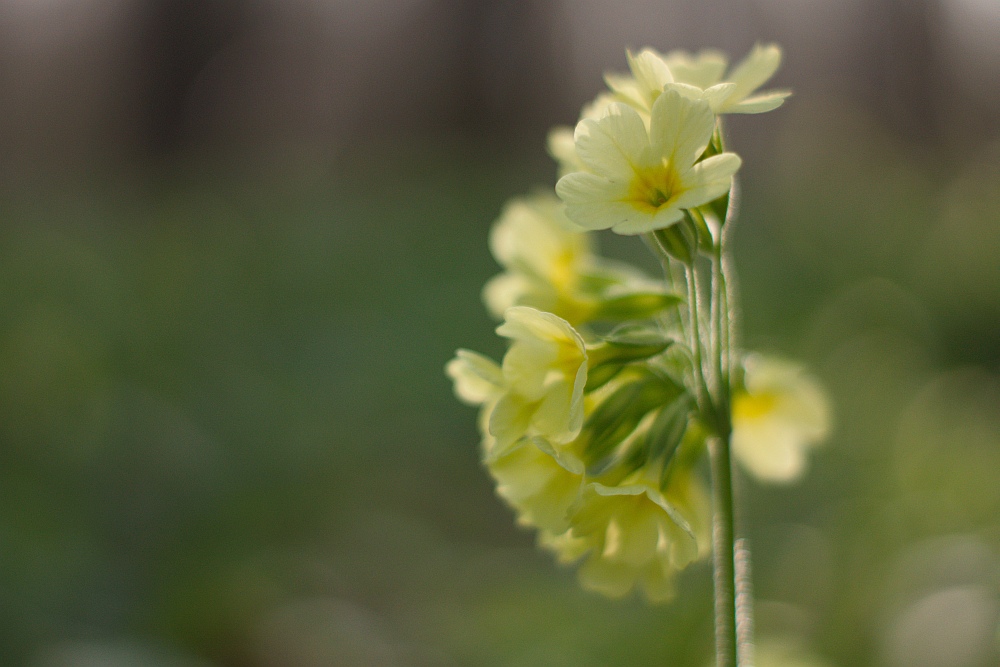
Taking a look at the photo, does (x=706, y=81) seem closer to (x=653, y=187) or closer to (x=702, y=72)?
(x=702, y=72)

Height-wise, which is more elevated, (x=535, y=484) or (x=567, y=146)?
(x=567, y=146)

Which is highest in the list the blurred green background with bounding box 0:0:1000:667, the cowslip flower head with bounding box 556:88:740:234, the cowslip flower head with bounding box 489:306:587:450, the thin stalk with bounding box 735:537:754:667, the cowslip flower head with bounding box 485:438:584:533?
the blurred green background with bounding box 0:0:1000:667

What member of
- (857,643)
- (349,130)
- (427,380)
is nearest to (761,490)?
(857,643)

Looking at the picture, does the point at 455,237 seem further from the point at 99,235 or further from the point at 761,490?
the point at 761,490

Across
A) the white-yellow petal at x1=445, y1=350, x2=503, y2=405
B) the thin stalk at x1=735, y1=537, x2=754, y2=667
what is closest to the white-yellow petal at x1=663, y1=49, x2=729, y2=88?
the white-yellow petal at x1=445, y1=350, x2=503, y2=405

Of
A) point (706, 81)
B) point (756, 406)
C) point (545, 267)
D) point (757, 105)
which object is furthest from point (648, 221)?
point (756, 406)

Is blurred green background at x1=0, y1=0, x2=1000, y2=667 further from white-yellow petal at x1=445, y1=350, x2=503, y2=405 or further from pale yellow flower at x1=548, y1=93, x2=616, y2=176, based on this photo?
pale yellow flower at x1=548, y1=93, x2=616, y2=176

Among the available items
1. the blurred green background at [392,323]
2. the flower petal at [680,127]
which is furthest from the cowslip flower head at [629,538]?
the blurred green background at [392,323]
